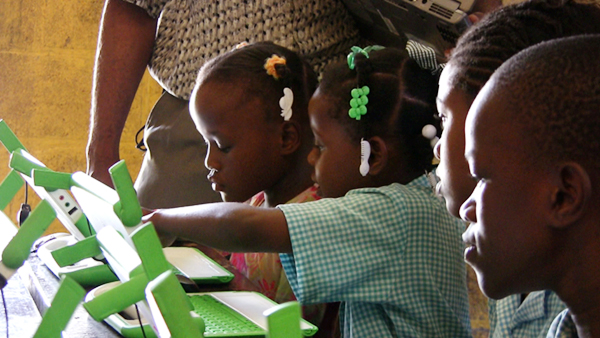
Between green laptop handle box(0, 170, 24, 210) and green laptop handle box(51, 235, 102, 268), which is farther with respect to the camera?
green laptop handle box(0, 170, 24, 210)

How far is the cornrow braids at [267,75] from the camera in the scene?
5.81ft

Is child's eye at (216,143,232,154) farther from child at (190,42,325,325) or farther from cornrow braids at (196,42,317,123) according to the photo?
cornrow braids at (196,42,317,123)

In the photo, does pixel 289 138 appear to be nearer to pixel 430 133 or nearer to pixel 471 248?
pixel 430 133

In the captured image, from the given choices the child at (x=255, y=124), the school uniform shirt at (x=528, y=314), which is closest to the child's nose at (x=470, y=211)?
the school uniform shirt at (x=528, y=314)

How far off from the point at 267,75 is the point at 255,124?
0.41 feet

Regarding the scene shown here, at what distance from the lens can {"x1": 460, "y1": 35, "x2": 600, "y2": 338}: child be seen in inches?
31.3

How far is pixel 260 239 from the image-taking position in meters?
1.28

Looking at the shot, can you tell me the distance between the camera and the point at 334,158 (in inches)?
59.3

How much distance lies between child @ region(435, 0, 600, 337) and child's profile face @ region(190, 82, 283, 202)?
0.69m

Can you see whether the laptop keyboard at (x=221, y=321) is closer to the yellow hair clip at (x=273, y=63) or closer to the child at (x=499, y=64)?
the child at (x=499, y=64)

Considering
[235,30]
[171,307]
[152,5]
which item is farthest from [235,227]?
[152,5]

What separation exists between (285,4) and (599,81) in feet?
4.01

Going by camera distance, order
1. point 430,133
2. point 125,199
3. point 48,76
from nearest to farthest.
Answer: point 125,199, point 430,133, point 48,76

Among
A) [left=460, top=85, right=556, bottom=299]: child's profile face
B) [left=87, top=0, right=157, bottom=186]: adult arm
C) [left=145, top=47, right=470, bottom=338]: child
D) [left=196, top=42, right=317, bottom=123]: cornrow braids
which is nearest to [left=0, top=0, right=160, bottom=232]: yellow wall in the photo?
[left=87, top=0, right=157, bottom=186]: adult arm
